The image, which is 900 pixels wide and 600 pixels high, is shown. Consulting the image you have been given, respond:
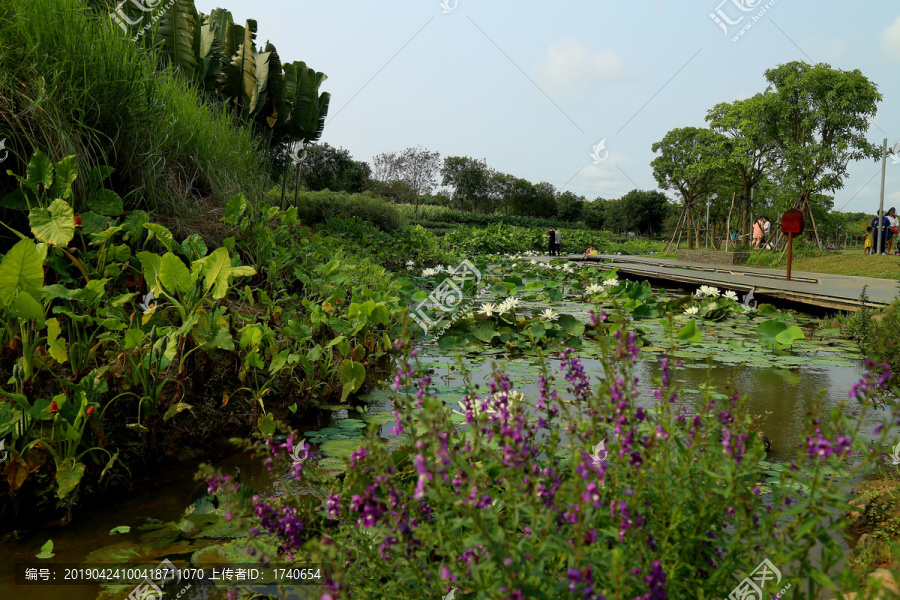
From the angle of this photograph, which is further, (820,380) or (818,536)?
(820,380)

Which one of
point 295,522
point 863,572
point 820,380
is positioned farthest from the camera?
point 820,380

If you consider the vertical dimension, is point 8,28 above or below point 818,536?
above

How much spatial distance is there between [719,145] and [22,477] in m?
23.8

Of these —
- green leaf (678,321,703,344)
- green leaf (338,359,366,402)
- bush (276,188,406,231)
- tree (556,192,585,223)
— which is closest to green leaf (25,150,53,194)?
green leaf (338,359,366,402)

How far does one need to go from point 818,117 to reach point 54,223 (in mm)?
18256

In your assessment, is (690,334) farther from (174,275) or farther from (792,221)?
(792,221)

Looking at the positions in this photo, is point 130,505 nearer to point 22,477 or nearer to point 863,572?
point 22,477

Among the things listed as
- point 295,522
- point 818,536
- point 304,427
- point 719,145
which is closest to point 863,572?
point 818,536

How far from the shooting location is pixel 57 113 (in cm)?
294

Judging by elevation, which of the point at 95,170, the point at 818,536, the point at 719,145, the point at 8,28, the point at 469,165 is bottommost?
the point at 818,536

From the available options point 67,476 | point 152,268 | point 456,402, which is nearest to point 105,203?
point 152,268

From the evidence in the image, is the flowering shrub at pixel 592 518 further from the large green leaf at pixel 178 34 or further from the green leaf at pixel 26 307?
the large green leaf at pixel 178 34

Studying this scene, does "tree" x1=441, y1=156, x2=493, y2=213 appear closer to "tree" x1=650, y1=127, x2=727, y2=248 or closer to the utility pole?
"tree" x1=650, y1=127, x2=727, y2=248

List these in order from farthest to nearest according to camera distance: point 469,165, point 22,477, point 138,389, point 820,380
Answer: point 469,165 → point 820,380 → point 138,389 → point 22,477
